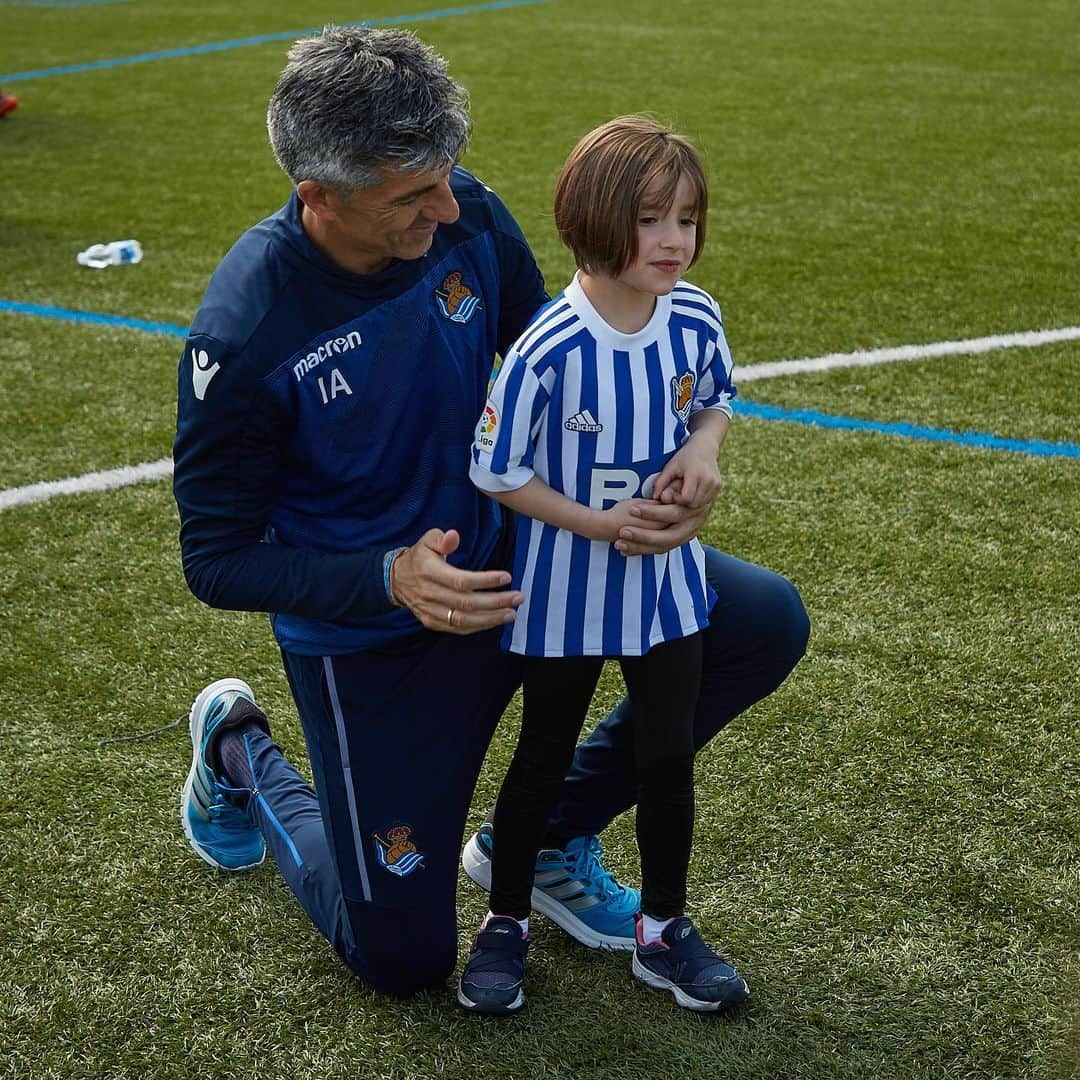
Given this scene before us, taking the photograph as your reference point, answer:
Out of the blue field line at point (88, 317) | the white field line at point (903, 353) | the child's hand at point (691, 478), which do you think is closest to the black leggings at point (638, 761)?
the child's hand at point (691, 478)

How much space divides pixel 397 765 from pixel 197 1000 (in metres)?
0.52

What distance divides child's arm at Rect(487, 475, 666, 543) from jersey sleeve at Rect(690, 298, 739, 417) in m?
0.26

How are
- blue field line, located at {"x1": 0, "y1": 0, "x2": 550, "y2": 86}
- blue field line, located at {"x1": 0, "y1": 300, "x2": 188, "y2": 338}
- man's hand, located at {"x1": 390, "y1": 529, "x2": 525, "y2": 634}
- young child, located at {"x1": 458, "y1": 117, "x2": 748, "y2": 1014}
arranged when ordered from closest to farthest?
man's hand, located at {"x1": 390, "y1": 529, "x2": 525, "y2": 634} → young child, located at {"x1": 458, "y1": 117, "x2": 748, "y2": 1014} → blue field line, located at {"x1": 0, "y1": 300, "x2": 188, "y2": 338} → blue field line, located at {"x1": 0, "y1": 0, "x2": 550, "y2": 86}

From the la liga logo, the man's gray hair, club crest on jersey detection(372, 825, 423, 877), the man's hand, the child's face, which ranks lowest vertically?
club crest on jersey detection(372, 825, 423, 877)

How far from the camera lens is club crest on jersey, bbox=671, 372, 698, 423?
7.82 feet

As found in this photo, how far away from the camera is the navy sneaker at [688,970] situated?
2449mm

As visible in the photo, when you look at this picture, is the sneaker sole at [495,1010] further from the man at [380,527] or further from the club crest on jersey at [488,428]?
the club crest on jersey at [488,428]

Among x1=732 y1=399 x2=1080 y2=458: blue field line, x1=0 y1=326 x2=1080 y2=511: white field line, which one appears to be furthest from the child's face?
x1=0 y1=326 x2=1080 y2=511: white field line

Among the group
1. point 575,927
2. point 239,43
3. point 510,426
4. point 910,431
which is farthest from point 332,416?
point 239,43

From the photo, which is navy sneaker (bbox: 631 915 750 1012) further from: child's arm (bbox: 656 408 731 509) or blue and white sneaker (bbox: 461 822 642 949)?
child's arm (bbox: 656 408 731 509)

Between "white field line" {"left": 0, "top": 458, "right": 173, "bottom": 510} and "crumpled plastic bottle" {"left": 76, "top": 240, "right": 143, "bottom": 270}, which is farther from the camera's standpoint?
"crumpled plastic bottle" {"left": 76, "top": 240, "right": 143, "bottom": 270}

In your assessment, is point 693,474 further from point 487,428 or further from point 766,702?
point 766,702

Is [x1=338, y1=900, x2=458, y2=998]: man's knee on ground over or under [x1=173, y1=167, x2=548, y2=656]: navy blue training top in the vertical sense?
under

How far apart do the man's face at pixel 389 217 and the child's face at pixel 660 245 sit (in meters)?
0.31
